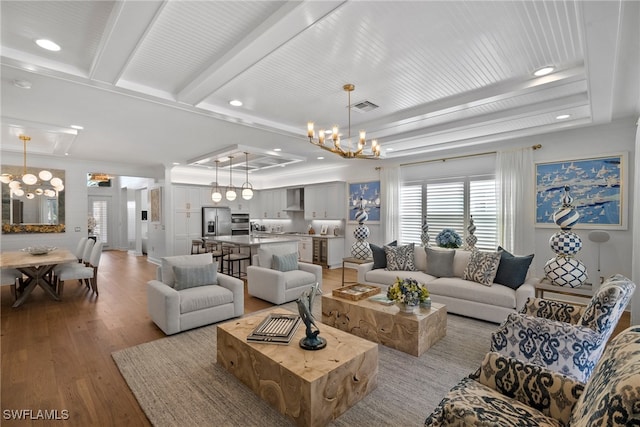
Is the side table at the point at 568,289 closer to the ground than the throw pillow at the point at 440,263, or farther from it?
closer to the ground

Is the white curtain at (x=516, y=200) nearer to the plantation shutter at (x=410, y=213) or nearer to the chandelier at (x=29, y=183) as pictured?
the plantation shutter at (x=410, y=213)

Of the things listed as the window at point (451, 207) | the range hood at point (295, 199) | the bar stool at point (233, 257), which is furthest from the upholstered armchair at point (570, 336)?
the range hood at point (295, 199)

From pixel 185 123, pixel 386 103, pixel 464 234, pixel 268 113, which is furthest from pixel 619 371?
pixel 464 234

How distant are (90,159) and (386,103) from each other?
24.3 ft

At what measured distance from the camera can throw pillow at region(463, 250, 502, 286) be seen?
3.99m

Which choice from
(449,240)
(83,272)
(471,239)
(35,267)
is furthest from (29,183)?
(471,239)

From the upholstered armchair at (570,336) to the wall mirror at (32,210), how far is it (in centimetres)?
850

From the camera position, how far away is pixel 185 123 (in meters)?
4.36

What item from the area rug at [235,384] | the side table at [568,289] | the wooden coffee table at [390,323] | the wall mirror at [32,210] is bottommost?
the area rug at [235,384]

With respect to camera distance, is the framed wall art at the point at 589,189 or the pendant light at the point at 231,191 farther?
the pendant light at the point at 231,191

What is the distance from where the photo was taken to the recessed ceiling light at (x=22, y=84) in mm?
2969

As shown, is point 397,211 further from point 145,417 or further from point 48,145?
point 48,145

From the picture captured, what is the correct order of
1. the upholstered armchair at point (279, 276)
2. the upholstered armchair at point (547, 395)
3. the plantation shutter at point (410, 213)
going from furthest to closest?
the plantation shutter at point (410, 213), the upholstered armchair at point (279, 276), the upholstered armchair at point (547, 395)

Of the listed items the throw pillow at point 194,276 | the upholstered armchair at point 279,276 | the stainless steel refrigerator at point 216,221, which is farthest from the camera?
the stainless steel refrigerator at point 216,221
